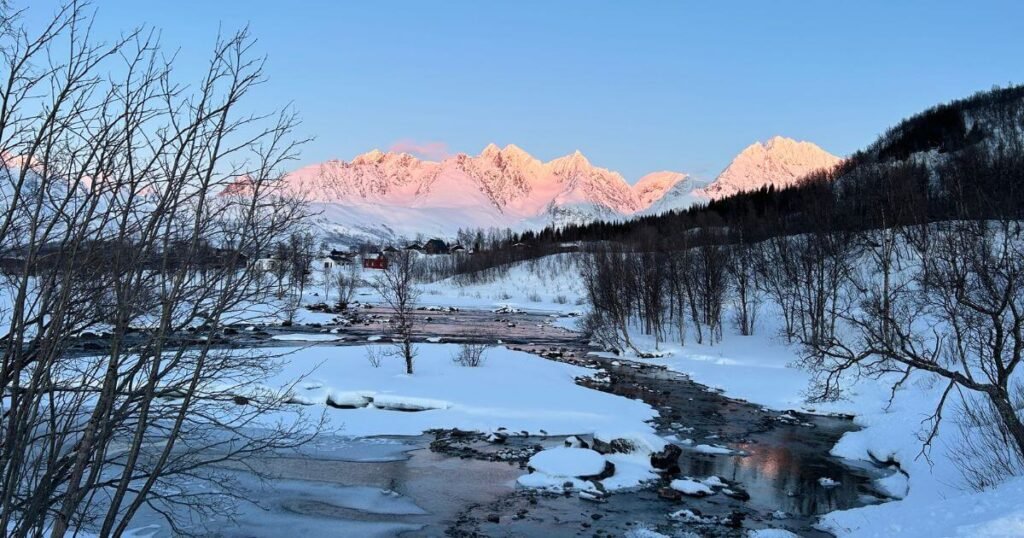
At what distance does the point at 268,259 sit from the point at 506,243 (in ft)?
496

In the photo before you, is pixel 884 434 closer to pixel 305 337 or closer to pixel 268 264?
pixel 268 264

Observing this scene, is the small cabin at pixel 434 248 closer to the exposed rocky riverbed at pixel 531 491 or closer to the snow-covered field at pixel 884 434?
the snow-covered field at pixel 884 434

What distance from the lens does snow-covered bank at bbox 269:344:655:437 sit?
1948 cm

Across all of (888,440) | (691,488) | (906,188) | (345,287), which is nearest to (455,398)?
(691,488)

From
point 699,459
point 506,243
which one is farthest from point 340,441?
point 506,243

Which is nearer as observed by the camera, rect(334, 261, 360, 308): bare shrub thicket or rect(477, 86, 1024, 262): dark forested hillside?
rect(477, 86, 1024, 262): dark forested hillside

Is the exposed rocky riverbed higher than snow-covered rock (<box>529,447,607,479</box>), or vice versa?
snow-covered rock (<box>529,447,607,479</box>)

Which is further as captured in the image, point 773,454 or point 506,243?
point 506,243

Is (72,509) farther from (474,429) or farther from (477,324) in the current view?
(477,324)

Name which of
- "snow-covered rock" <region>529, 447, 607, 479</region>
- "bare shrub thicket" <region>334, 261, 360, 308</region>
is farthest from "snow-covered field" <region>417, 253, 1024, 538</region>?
"bare shrub thicket" <region>334, 261, 360, 308</region>

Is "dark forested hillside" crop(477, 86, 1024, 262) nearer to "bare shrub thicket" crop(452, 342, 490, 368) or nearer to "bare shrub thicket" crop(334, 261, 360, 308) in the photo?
"bare shrub thicket" crop(452, 342, 490, 368)

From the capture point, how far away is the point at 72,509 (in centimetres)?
454

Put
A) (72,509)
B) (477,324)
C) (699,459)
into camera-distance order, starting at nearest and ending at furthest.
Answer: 1. (72,509)
2. (699,459)
3. (477,324)

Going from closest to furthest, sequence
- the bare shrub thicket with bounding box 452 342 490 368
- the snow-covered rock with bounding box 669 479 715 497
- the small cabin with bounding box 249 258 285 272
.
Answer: the small cabin with bounding box 249 258 285 272, the snow-covered rock with bounding box 669 479 715 497, the bare shrub thicket with bounding box 452 342 490 368
